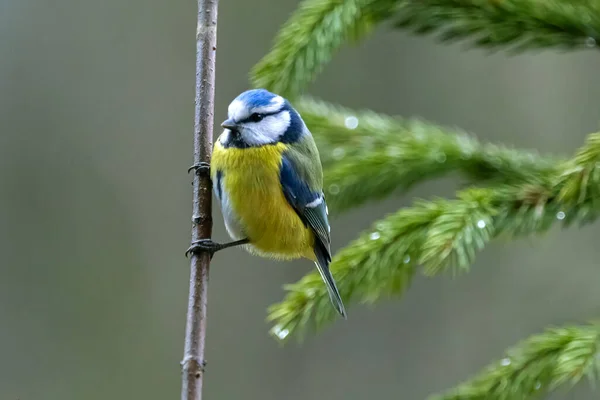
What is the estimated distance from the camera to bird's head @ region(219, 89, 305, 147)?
773 millimetres

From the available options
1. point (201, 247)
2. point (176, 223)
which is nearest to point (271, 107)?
point (201, 247)

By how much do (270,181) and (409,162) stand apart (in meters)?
0.24

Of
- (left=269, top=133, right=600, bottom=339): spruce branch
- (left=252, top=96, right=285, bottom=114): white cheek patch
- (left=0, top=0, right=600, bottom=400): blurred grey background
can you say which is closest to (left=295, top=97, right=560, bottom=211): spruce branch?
A: (left=269, top=133, right=600, bottom=339): spruce branch

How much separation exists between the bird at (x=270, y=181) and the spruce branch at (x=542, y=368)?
268mm

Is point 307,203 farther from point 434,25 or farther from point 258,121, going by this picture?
point 434,25

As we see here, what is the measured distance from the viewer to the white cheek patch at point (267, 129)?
79 centimetres

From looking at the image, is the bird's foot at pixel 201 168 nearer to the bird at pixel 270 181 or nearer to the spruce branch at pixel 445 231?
the bird at pixel 270 181

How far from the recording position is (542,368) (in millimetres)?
442

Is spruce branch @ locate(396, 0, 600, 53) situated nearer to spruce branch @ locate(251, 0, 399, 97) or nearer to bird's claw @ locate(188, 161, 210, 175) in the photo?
spruce branch @ locate(251, 0, 399, 97)

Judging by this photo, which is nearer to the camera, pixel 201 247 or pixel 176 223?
pixel 201 247

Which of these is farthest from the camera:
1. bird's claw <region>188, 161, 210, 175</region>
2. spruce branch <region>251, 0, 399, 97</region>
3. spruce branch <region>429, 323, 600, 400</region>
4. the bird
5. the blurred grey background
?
the blurred grey background

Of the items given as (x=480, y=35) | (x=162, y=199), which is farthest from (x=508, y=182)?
(x=162, y=199)

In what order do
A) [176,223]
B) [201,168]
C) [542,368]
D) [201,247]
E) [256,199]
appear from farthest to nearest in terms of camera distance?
[176,223] < [256,199] < [201,168] < [201,247] < [542,368]

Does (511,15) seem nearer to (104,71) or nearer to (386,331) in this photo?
(386,331)
